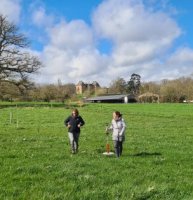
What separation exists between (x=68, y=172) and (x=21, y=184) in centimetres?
210

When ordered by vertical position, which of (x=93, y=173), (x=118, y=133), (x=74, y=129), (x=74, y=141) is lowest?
(x=93, y=173)

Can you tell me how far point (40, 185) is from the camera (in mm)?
10906

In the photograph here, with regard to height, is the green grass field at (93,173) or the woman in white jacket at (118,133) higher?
the woman in white jacket at (118,133)

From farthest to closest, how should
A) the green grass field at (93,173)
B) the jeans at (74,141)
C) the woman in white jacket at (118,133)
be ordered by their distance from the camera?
the jeans at (74,141) < the woman in white jacket at (118,133) < the green grass field at (93,173)

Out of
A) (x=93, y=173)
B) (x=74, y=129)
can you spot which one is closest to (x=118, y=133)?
(x=74, y=129)

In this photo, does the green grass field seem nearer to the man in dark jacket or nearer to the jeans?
the jeans

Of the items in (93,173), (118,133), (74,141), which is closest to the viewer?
(93,173)

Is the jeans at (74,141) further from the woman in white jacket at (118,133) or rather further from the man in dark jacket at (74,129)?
the woman in white jacket at (118,133)

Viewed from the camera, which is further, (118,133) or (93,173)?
(118,133)

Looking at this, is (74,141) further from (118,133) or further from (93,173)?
(93,173)

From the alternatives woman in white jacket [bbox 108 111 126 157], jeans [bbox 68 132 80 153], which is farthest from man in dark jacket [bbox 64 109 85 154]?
woman in white jacket [bbox 108 111 126 157]

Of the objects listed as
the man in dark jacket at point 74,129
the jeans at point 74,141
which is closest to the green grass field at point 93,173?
the jeans at point 74,141

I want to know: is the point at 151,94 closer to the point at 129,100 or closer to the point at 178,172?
Answer: the point at 129,100

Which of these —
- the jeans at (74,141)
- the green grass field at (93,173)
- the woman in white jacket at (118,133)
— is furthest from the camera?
the jeans at (74,141)
